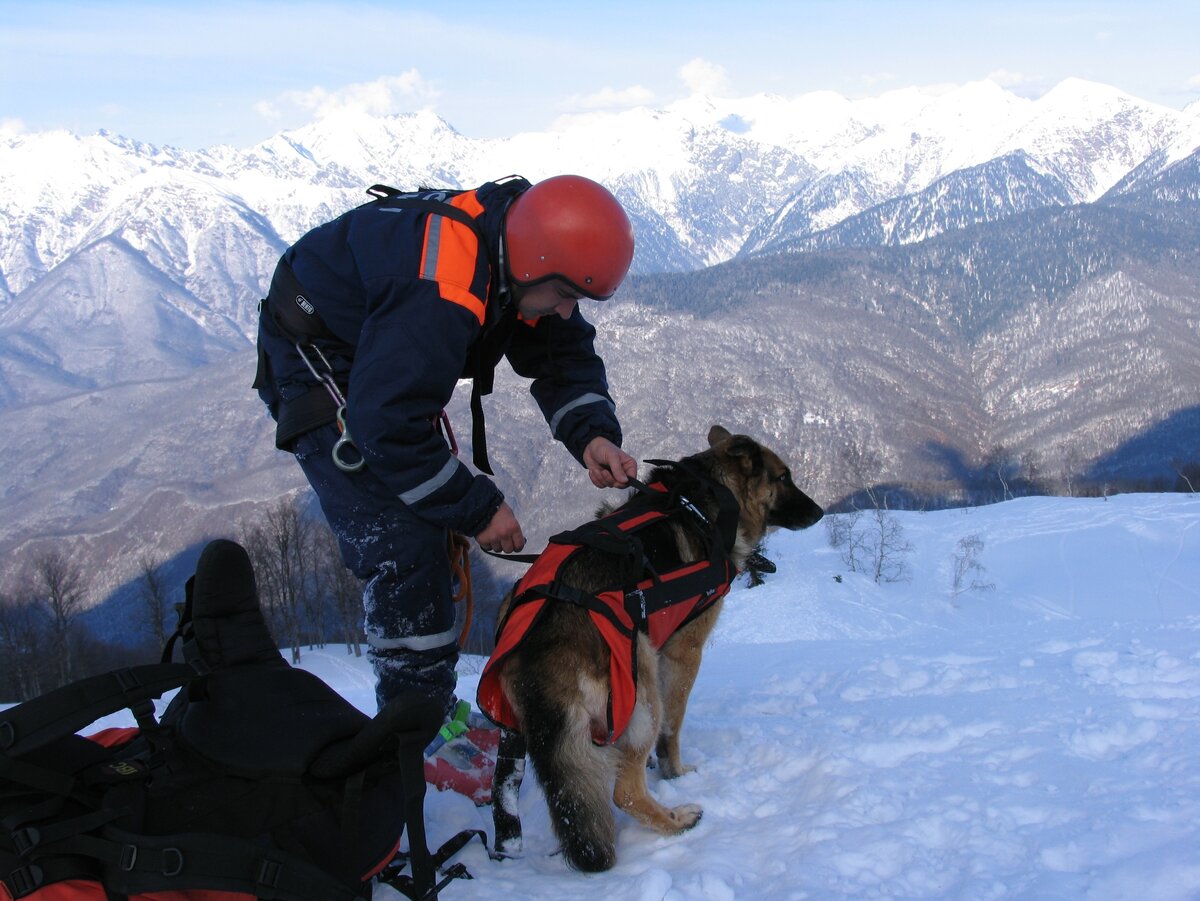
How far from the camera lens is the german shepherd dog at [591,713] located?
3.49m

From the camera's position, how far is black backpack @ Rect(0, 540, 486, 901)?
88.8 inches

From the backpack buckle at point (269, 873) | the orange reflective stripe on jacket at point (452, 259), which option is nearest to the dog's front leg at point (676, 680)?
the orange reflective stripe on jacket at point (452, 259)

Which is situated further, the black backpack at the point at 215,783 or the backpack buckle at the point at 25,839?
the black backpack at the point at 215,783

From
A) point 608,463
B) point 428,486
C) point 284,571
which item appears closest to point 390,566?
point 428,486

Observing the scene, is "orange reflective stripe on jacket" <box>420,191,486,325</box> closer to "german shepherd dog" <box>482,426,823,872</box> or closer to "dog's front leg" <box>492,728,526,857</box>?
"german shepherd dog" <box>482,426,823,872</box>

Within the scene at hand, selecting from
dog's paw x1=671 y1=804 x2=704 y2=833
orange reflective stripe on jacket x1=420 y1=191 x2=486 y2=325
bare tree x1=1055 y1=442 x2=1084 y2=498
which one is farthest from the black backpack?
bare tree x1=1055 y1=442 x2=1084 y2=498

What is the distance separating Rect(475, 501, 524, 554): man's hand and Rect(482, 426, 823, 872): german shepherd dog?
0.28 metres

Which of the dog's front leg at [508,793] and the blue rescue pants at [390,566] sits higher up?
the blue rescue pants at [390,566]

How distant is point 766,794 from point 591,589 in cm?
138

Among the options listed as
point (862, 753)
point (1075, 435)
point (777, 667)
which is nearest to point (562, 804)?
point (862, 753)

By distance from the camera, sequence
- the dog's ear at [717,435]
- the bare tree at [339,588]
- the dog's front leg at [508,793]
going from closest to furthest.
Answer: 1. the dog's front leg at [508,793]
2. the dog's ear at [717,435]
3. the bare tree at [339,588]

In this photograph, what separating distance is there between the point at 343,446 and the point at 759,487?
2522 millimetres

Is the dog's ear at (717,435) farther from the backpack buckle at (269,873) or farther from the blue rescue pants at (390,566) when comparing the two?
the backpack buckle at (269,873)

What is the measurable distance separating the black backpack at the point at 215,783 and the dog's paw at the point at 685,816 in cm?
110
